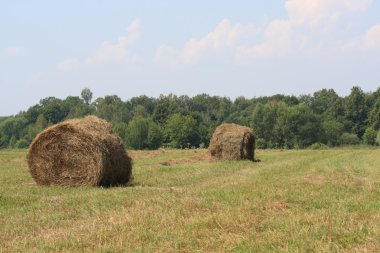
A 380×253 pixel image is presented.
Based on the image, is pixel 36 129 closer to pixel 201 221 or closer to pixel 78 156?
pixel 78 156

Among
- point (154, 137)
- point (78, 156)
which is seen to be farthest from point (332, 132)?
point (78, 156)

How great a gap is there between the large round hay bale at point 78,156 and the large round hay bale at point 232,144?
1461 centimetres

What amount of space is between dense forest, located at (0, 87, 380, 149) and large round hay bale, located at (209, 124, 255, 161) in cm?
6039

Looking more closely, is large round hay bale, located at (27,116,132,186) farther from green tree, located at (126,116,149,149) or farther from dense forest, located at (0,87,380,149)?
green tree, located at (126,116,149,149)

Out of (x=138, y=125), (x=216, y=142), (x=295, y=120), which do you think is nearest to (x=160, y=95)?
(x=138, y=125)

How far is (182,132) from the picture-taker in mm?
101375

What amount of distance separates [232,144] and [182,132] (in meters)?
69.5

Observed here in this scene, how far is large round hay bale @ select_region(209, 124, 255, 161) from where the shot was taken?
3198cm

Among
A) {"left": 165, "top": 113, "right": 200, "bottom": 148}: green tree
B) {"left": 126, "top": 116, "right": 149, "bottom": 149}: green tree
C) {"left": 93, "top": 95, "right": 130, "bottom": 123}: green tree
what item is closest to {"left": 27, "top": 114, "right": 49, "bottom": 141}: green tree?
{"left": 93, "top": 95, "right": 130, "bottom": 123}: green tree

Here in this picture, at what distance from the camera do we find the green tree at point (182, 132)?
102 metres

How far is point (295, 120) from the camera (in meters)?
100

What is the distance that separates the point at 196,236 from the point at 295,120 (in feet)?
312

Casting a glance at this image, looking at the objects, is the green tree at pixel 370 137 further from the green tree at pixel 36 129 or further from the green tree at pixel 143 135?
the green tree at pixel 36 129

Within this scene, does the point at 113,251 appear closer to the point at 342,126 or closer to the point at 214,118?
the point at 342,126
